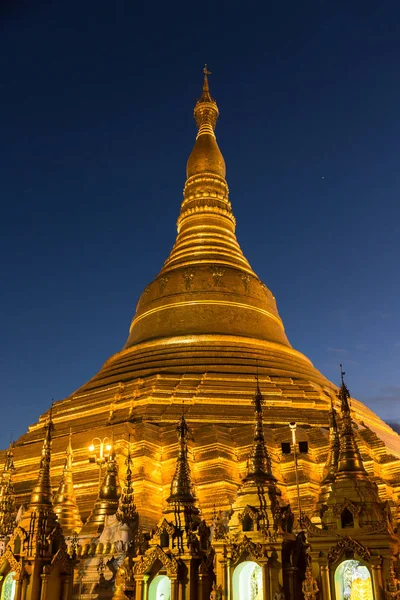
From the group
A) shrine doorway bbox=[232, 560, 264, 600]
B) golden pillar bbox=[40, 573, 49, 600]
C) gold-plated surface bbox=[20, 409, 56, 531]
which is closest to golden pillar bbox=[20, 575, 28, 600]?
golden pillar bbox=[40, 573, 49, 600]

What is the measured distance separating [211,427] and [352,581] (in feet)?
38.3

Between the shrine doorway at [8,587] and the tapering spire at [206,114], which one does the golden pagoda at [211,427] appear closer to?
the shrine doorway at [8,587]

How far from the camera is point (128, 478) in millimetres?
16609

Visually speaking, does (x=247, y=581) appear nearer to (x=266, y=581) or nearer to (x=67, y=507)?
(x=266, y=581)

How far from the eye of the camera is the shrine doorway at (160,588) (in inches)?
422

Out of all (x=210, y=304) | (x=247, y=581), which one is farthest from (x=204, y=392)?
(x=247, y=581)

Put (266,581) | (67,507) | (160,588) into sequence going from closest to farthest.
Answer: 1. (266,581)
2. (160,588)
3. (67,507)

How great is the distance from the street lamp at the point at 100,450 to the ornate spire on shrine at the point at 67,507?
1154 mm

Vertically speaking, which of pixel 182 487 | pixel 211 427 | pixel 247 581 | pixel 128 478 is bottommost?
pixel 247 581

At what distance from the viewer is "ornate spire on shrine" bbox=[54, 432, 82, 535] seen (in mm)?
16953

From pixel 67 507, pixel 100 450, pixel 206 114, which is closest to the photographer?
Result: pixel 67 507

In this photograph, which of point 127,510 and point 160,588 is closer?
point 160,588

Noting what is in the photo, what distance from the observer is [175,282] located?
29453 millimetres

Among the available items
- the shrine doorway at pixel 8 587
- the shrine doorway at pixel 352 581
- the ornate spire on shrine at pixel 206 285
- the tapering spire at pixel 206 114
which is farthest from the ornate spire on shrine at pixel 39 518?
the tapering spire at pixel 206 114
